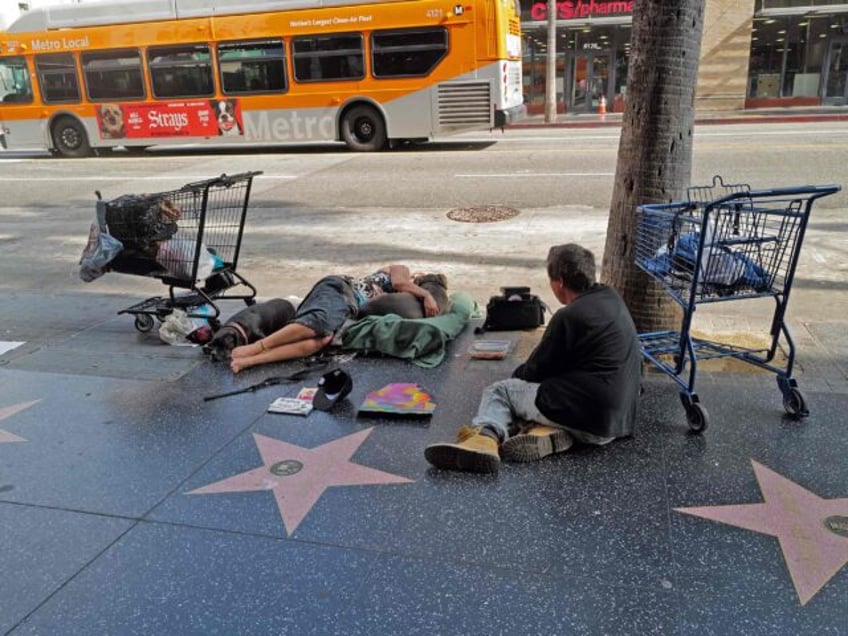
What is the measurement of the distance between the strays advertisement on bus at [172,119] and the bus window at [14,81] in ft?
7.93

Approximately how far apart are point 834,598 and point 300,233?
314 inches

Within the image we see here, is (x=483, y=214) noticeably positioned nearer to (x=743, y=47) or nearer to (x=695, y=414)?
(x=695, y=414)

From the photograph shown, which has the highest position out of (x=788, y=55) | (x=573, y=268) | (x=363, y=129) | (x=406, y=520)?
(x=788, y=55)

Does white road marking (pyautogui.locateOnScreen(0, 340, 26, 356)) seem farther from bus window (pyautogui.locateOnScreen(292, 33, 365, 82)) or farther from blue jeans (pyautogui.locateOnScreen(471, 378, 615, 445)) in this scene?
bus window (pyautogui.locateOnScreen(292, 33, 365, 82))

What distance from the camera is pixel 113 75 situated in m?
18.3

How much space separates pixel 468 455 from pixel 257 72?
1628cm

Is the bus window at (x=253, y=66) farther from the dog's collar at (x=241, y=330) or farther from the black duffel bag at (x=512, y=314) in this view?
the black duffel bag at (x=512, y=314)

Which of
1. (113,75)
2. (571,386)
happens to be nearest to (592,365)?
(571,386)

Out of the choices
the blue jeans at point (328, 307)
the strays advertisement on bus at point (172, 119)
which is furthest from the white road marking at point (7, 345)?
the strays advertisement on bus at point (172, 119)

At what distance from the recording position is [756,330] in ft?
17.6

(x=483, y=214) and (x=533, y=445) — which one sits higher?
(x=483, y=214)

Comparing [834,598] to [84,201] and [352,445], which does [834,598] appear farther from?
[84,201]

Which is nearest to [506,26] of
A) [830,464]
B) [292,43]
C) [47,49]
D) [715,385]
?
[292,43]

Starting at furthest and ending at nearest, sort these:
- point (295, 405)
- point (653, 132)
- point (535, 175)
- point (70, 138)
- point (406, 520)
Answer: point (70, 138) → point (535, 175) → point (653, 132) → point (295, 405) → point (406, 520)
